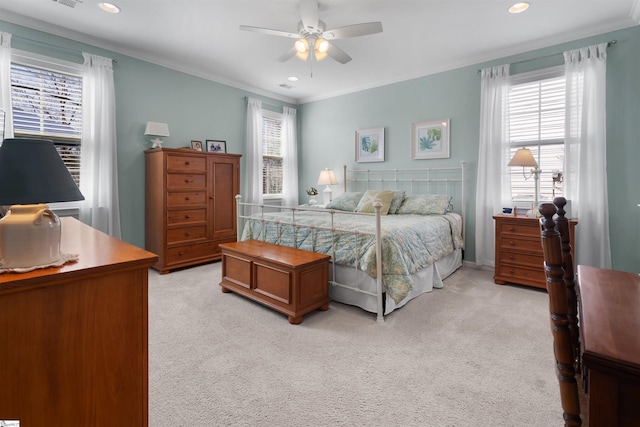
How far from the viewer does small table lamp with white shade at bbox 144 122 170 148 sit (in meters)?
4.12

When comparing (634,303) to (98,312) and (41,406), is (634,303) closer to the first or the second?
(98,312)

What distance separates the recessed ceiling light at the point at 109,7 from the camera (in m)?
3.01

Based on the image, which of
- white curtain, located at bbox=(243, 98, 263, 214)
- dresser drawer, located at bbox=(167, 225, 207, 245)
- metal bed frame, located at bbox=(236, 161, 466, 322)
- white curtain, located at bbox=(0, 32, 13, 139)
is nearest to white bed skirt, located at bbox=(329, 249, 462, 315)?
metal bed frame, located at bbox=(236, 161, 466, 322)

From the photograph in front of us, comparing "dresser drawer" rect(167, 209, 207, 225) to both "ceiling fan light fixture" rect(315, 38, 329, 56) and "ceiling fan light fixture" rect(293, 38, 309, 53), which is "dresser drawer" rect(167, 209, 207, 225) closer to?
"ceiling fan light fixture" rect(293, 38, 309, 53)

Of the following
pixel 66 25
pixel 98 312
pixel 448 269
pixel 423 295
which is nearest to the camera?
pixel 98 312

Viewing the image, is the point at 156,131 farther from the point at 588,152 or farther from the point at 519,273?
the point at 588,152

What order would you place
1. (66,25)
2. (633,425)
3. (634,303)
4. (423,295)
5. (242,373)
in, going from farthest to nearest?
1. (66,25)
2. (423,295)
3. (242,373)
4. (634,303)
5. (633,425)

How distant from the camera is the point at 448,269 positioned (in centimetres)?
391

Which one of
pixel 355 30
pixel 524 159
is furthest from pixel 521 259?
pixel 355 30

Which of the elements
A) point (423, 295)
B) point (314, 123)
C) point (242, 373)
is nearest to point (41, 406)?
point (242, 373)

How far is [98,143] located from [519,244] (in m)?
4.96

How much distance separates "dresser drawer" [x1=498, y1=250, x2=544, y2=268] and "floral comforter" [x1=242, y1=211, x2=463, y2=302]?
0.55 m

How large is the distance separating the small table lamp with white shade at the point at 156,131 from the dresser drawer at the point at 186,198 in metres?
0.71

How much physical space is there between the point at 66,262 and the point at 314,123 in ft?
18.1
